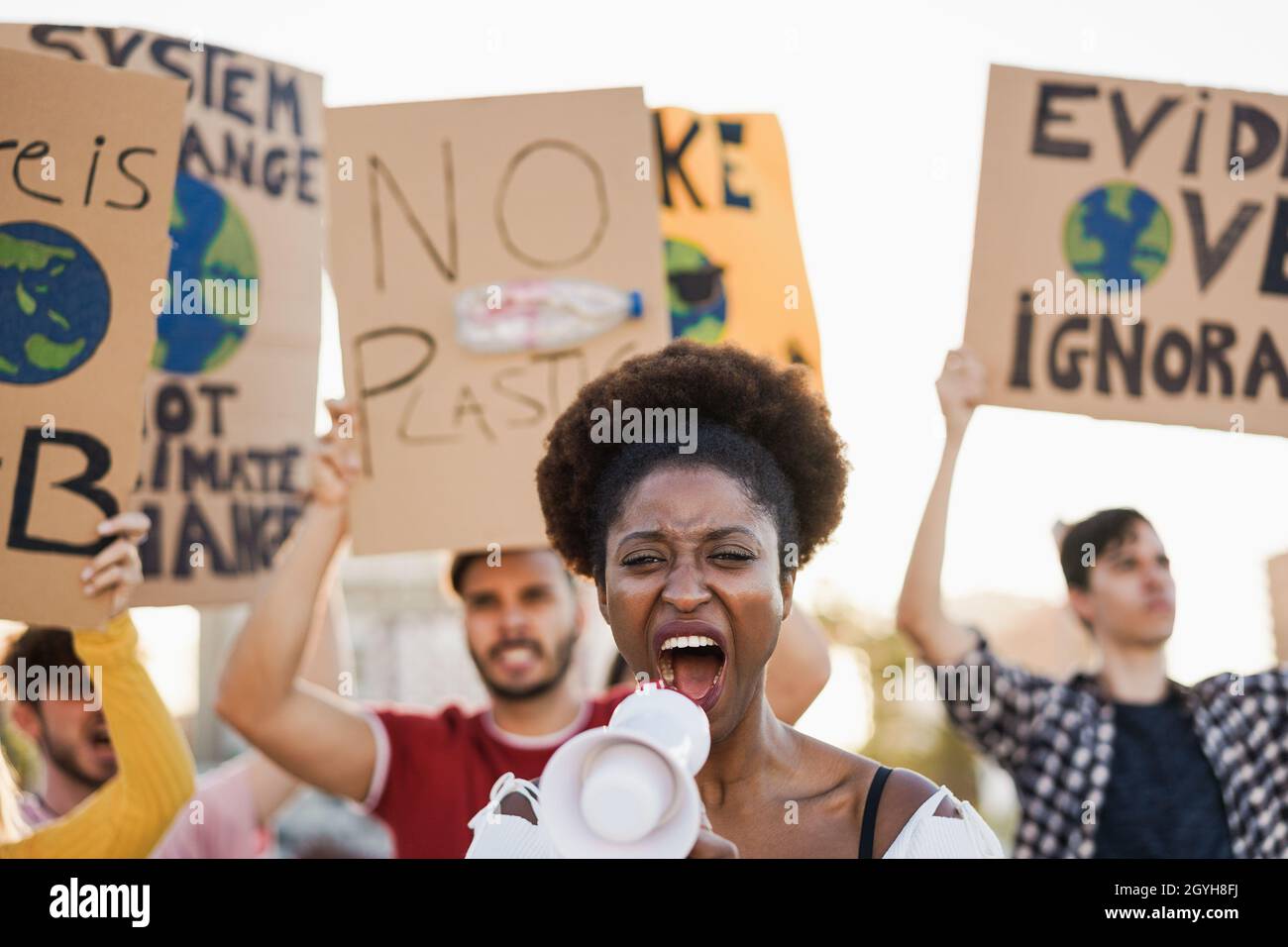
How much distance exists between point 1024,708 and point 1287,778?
63 centimetres

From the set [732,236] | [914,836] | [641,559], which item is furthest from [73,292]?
[914,836]

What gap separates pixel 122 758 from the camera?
3178mm

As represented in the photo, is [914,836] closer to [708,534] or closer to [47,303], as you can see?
[708,534]

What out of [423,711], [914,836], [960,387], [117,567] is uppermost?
[960,387]

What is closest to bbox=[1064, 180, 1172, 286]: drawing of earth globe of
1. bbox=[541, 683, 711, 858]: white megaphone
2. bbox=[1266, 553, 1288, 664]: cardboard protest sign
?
bbox=[1266, 553, 1288, 664]: cardboard protest sign

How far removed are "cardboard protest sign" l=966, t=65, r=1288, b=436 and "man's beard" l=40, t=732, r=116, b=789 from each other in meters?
2.47

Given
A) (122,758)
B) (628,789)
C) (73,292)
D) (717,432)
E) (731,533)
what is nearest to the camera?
(628,789)

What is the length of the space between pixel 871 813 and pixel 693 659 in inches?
13.7

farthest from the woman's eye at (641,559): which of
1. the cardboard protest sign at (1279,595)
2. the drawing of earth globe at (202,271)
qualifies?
the cardboard protest sign at (1279,595)

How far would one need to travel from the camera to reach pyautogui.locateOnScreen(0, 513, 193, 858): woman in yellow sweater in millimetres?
3105

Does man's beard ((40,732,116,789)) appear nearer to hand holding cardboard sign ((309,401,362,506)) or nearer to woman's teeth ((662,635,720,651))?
hand holding cardboard sign ((309,401,362,506))

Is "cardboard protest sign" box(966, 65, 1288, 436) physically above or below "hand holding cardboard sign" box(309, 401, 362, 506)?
above

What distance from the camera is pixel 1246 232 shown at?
4.02 metres

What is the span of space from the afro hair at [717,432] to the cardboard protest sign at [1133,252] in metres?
1.41
